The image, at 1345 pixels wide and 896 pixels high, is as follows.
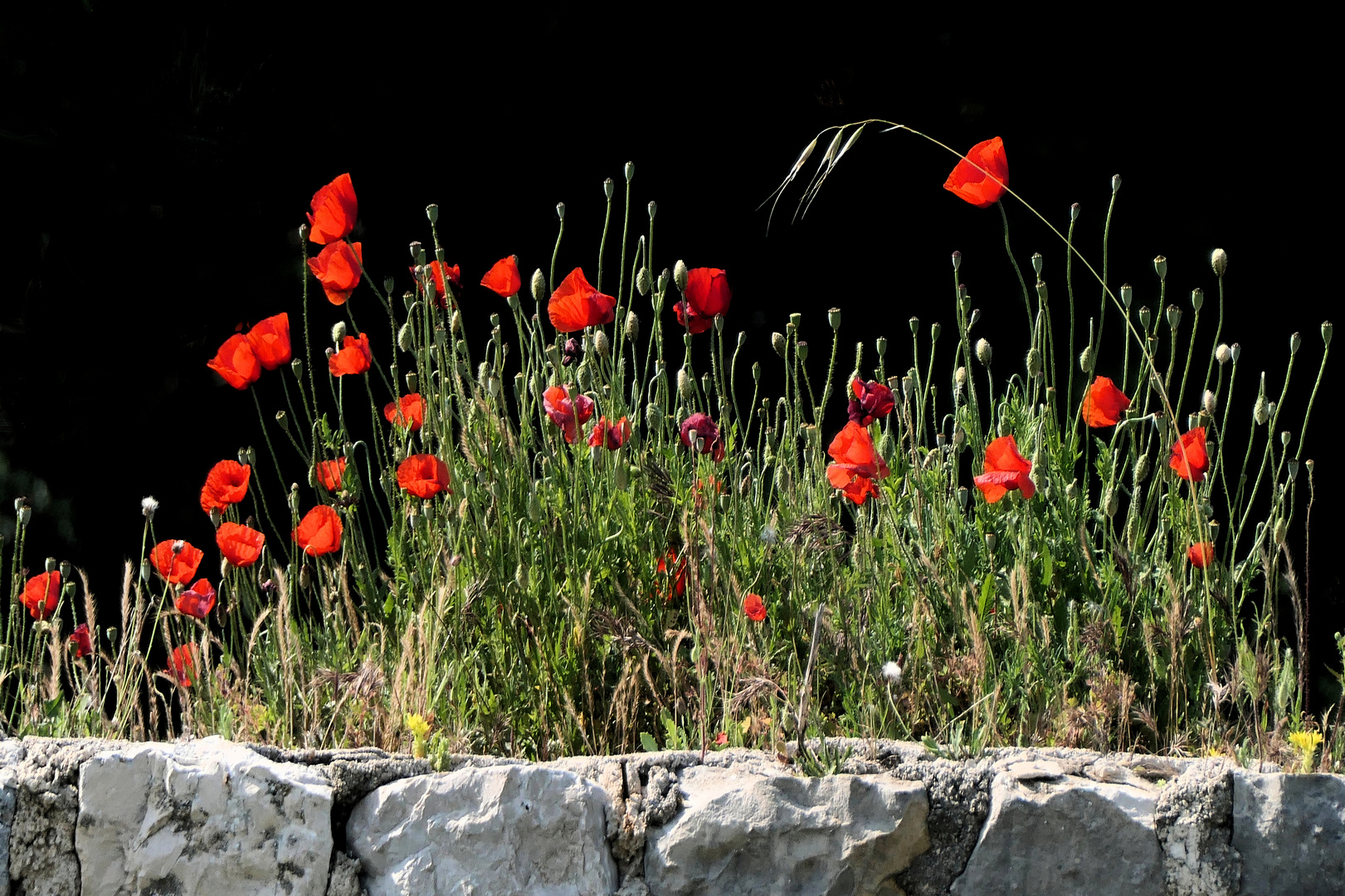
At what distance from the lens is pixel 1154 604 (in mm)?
2000

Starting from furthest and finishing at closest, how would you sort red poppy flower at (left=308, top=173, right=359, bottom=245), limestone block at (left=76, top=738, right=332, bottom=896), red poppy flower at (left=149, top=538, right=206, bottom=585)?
red poppy flower at (left=149, top=538, right=206, bottom=585) → red poppy flower at (left=308, top=173, right=359, bottom=245) → limestone block at (left=76, top=738, right=332, bottom=896)

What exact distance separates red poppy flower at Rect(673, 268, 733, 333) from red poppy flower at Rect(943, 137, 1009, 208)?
1.31 ft

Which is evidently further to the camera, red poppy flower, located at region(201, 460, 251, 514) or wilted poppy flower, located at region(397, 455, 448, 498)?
red poppy flower, located at region(201, 460, 251, 514)

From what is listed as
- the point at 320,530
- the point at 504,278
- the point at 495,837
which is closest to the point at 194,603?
the point at 320,530

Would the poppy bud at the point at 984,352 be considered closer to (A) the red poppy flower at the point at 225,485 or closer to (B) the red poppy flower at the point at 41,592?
(A) the red poppy flower at the point at 225,485

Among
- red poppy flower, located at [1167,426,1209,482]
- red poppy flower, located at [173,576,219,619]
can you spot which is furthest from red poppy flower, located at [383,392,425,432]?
red poppy flower, located at [1167,426,1209,482]

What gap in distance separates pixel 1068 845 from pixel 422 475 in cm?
107

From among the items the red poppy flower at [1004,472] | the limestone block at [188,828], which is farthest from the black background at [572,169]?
the limestone block at [188,828]

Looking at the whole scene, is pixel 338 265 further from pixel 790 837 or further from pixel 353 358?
pixel 790 837

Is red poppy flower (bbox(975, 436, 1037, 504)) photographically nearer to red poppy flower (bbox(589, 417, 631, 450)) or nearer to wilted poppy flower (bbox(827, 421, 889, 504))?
wilted poppy flower (bbox(827, 421, 889, 504))

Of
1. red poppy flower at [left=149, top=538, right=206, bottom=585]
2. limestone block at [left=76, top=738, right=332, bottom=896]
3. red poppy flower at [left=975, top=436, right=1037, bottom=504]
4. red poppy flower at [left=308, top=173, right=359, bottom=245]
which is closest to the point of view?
limestone block at [left=76, top=738, right=332, bottom=896]

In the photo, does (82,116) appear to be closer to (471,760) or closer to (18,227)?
(18,227)

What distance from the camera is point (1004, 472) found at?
190 centimetres

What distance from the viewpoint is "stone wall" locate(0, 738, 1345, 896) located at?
1561 millimetres
